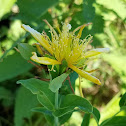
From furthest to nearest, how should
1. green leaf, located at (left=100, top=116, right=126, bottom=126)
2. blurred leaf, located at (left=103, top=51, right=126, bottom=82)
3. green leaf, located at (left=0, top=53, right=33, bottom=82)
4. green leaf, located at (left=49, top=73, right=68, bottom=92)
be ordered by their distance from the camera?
1. blurred leaf, located at (left=103, top=51, right=126, bottom=82)
2. green leaf, located at (left=0, top=53, right=33, bottom=82)
3. green leaf, located at (left=100, top=116, right=126, bottom=126)
4. green leaf, located at (left=49, top=73, right=68, bottom=92)

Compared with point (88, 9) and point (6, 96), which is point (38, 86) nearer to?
point (88, 9)

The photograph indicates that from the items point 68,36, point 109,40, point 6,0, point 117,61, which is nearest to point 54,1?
point 68,36

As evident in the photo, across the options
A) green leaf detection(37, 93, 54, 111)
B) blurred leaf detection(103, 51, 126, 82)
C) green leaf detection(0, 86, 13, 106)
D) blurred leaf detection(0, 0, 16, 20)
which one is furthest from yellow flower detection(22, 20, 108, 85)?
green leaf detection(0, 86, 13, 106)

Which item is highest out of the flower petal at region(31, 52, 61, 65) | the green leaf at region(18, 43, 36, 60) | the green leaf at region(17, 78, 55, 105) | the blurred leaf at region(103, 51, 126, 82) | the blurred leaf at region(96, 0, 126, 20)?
the blurred leaf at region(96, 0, 126, 20)

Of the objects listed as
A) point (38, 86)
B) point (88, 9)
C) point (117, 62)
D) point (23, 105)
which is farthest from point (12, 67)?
point (117, 62)

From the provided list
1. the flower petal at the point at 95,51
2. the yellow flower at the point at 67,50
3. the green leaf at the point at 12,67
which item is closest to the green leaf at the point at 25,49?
the yellow flower at the point at 67,50

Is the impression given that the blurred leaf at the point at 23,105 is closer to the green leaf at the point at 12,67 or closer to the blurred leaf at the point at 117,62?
the green leaf at the point at 12,67

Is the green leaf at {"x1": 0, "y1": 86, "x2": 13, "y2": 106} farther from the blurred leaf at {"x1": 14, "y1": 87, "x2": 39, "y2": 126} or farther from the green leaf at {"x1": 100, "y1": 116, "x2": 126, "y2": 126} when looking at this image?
the green leaf at {"x1": 100, "y1": 116, "x2": 126, "y2": 126}
